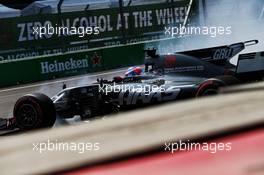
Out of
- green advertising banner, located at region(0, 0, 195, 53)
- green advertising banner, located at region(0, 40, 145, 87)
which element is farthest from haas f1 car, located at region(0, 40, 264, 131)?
green advertising banner, located at region(0, 0, 195, 53)

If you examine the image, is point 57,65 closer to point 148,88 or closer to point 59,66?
point 59,66

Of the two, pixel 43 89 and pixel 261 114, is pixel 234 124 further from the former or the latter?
pixel 43 89

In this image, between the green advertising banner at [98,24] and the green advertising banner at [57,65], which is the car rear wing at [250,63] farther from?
the green advertising banner at [98,24]

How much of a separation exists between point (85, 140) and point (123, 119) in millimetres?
186

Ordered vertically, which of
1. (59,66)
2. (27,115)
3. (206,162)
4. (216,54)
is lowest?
(59,66)

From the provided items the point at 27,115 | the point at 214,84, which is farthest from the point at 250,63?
the point at 27,115

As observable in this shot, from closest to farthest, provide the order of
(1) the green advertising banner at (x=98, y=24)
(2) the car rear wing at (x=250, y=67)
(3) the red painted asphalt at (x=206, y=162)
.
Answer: (3) the red painted asphalt at (x=206, y=162), (2) the car rear wing at (x=250, y=67), (1) the green advertising banner at (x=98, y=24)

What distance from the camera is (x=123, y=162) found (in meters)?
1.11

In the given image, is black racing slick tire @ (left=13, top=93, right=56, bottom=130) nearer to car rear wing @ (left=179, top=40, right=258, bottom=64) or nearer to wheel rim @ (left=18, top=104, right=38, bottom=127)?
wheel rim @ (left=18, top=104, right=38, bottom=127)

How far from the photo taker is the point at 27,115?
683 centimetres

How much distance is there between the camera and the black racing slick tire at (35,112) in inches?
260

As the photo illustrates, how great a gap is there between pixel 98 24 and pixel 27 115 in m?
18.8

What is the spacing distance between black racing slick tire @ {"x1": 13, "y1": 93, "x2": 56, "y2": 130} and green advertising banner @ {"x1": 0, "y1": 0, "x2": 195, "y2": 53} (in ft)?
51.6

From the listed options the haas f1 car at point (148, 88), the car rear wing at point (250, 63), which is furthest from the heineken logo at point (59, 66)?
the car rear wing at point (250, 63)
